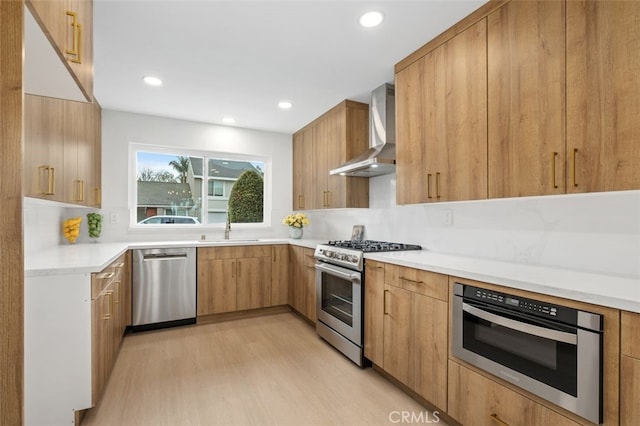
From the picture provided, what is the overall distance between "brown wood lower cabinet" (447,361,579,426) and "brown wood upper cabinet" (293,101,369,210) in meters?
1.99

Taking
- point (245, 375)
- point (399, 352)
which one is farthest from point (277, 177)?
point (399, 352)

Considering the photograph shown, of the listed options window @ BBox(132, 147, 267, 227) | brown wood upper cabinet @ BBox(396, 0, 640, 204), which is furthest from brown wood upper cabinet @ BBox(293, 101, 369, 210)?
brown wood upper cabinet @ BBox(396, 0, 640, 204)

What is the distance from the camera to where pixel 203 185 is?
4.16m

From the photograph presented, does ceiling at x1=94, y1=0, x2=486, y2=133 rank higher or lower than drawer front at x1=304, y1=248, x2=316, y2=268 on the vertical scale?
higher

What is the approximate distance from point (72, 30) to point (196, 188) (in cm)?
295

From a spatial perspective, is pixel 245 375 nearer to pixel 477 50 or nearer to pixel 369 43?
pixel 369 43

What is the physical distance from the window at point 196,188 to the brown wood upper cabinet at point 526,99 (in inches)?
131

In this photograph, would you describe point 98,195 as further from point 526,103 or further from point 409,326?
point 526,103

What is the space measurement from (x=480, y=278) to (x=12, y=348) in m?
1.80

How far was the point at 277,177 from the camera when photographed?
455 centimetres

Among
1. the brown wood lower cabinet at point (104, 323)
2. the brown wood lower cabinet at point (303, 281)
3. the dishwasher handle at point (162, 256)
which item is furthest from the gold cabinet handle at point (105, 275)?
the brown wood lower cabinet at point (303, 281)

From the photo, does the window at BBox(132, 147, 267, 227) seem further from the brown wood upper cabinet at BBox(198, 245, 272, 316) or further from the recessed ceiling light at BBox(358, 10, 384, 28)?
the recessed ceiling light at BBox(358, 10, 384, 28)

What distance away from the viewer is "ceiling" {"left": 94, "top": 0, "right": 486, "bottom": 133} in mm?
1830

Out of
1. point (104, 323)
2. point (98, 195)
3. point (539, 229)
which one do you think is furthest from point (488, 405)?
point (98, 195)
